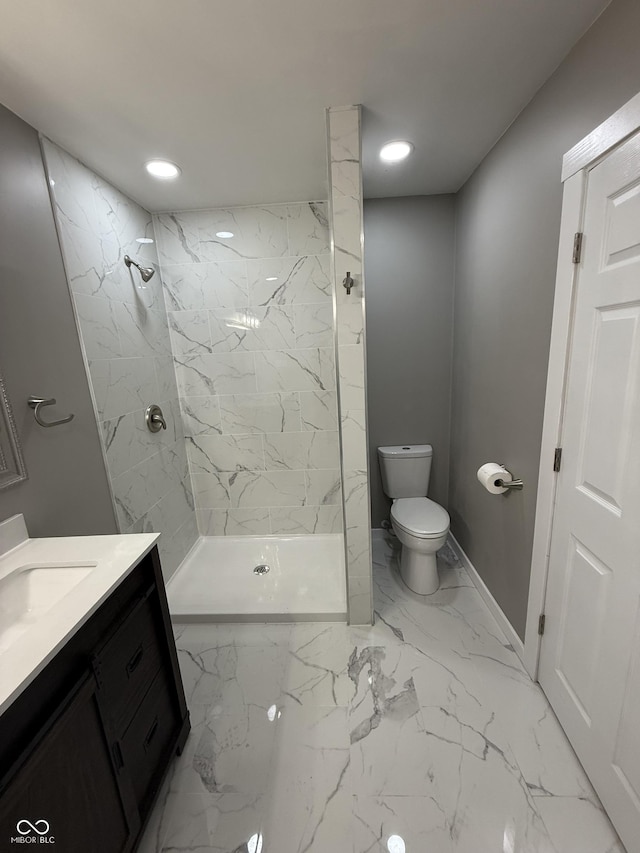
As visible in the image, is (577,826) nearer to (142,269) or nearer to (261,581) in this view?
(261,581)

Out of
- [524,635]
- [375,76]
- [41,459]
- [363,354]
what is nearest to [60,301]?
[41,459]

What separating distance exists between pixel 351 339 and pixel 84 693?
1463 mm

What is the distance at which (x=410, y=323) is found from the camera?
2.38 meters

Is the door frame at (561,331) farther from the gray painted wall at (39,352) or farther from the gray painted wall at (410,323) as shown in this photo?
the gray painted wall at (39,352)

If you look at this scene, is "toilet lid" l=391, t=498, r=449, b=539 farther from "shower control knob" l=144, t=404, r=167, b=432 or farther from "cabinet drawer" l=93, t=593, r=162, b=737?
"shower control knob" l=144, t=404, r=167, b=432

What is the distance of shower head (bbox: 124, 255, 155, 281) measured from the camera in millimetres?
1980

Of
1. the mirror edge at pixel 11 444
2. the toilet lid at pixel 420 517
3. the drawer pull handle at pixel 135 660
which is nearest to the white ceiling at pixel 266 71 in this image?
the mirror edge at pixel 11 444

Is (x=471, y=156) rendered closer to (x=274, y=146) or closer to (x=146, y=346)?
(x=274, y=146)

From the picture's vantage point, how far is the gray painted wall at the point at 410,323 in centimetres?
227

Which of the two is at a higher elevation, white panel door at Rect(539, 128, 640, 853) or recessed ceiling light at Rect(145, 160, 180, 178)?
recessed ceiling light at Rect(145, 160, 180, 178)

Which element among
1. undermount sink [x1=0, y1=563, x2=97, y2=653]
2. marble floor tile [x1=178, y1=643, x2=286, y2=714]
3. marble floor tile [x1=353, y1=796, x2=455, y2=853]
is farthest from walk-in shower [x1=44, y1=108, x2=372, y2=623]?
marble floor tile [x1=353, y1=796, x2=455, y2=853]

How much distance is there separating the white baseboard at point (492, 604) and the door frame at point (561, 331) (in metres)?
0.10

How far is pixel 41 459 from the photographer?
1.33 meters

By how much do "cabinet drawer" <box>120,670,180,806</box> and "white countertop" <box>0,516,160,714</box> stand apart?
46cm
